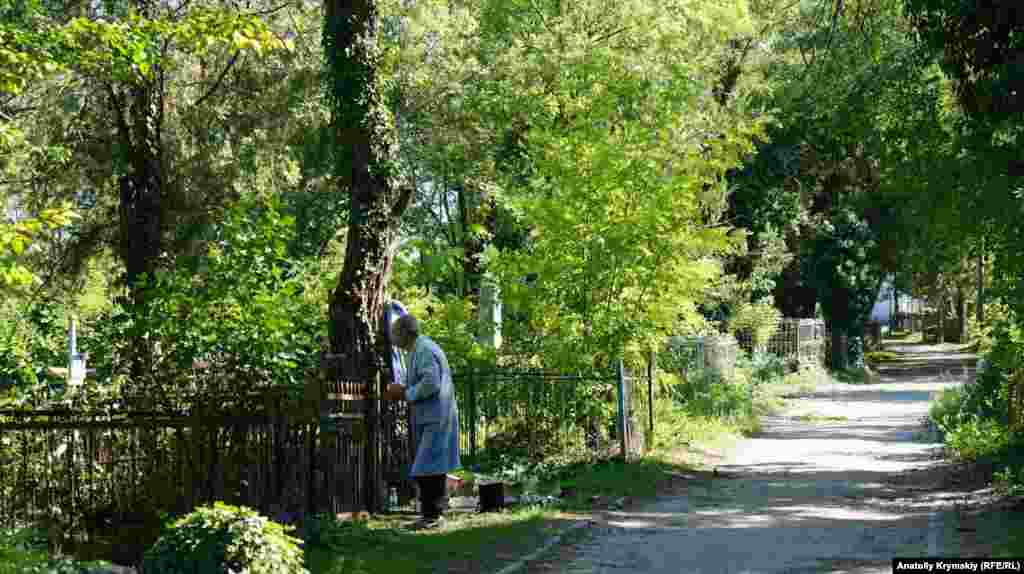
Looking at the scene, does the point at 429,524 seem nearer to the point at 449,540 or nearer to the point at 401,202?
the point at 449,540

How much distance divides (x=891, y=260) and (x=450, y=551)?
4137cm

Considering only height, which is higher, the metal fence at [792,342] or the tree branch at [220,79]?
the tree branch at [220,79]

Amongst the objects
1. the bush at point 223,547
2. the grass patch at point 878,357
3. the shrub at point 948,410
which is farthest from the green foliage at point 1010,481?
the grass patch at point 878,357

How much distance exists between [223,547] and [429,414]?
467cm

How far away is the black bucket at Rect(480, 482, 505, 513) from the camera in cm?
1298

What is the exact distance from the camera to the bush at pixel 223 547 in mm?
7637

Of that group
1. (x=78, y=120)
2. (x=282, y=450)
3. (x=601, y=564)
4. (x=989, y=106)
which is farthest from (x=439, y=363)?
(x=78, y=120)

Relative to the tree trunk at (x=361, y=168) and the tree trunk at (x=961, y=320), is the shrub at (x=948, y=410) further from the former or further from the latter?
the tree trunk at (x=961, y=320)

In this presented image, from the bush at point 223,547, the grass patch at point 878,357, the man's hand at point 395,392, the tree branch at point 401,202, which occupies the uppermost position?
the tree branch at point 401,202

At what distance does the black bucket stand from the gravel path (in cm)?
115

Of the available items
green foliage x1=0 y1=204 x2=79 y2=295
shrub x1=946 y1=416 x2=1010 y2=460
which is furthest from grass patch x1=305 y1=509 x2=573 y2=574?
shrub x1=946 y1=416 x2=1010 y2=460

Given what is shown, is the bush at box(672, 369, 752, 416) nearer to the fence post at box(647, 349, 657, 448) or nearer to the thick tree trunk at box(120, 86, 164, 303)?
the fence post at box(647, 349, 657, 448)

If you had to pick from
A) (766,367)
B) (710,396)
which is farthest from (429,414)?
(766,367)

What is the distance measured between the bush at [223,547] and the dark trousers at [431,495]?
4.19 metres
